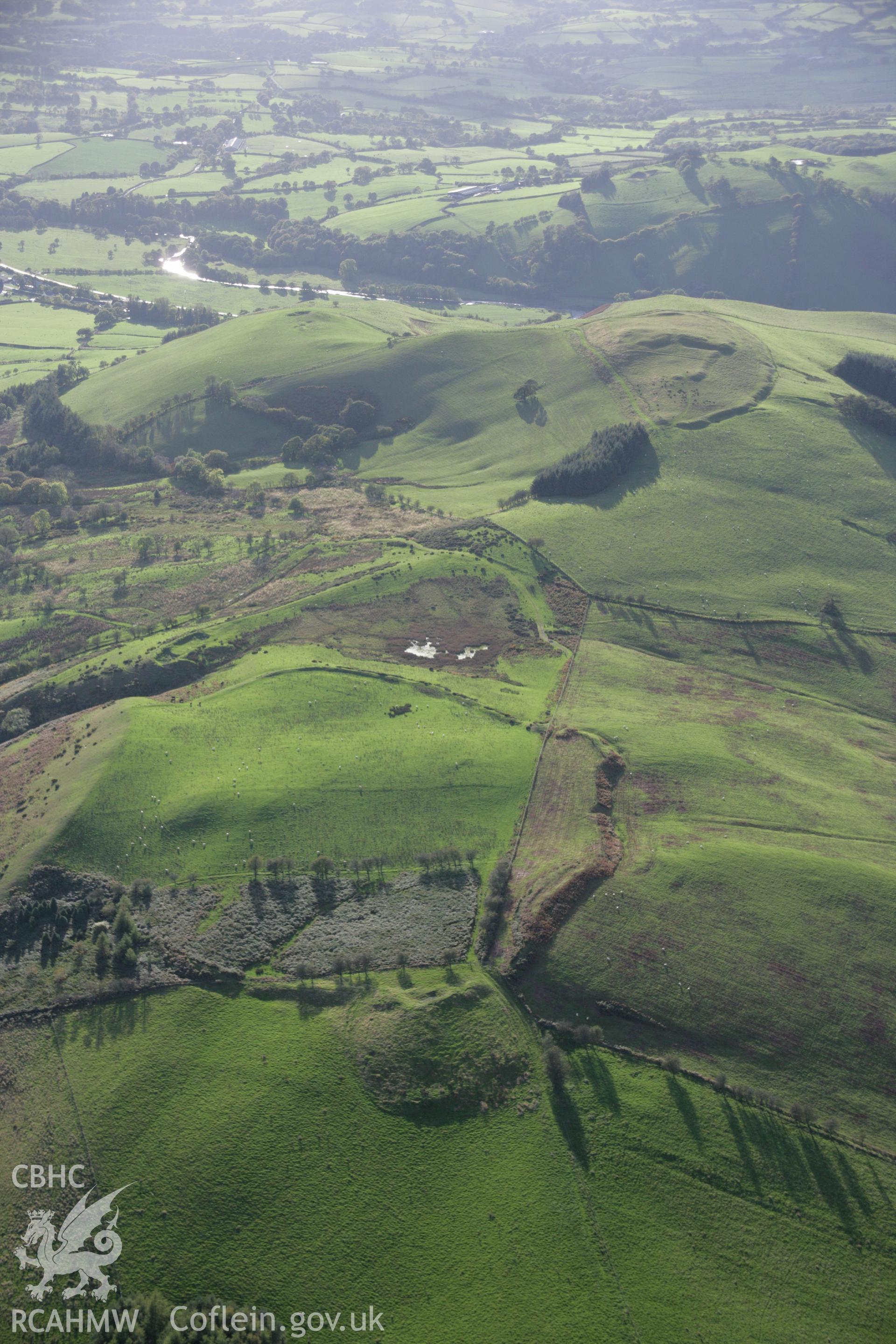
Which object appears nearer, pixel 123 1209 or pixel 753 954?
pixel 123 1209

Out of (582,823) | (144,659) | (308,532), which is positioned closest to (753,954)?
(582,823)

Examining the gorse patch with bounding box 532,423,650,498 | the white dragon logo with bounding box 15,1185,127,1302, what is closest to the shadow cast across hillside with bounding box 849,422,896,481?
the gorse patch with bounding box 532,423,650,498

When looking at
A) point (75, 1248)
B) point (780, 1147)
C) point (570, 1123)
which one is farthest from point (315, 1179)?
point (780, 1147)

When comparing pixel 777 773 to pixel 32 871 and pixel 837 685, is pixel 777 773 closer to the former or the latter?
pixel 837 685

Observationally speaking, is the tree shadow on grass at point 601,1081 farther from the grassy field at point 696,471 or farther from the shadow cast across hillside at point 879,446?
the shadow cast across hillside at point 879,446

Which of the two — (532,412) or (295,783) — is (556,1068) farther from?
(532,412)

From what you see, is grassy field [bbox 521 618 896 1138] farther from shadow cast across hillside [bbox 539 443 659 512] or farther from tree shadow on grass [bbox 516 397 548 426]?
tree shadow on grass [bbox 516 397 548 426]

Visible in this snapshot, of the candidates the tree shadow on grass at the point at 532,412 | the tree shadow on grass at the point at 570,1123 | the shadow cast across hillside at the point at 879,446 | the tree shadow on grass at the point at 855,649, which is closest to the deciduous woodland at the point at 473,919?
the tree shadow on grass at the point at 570,1123
